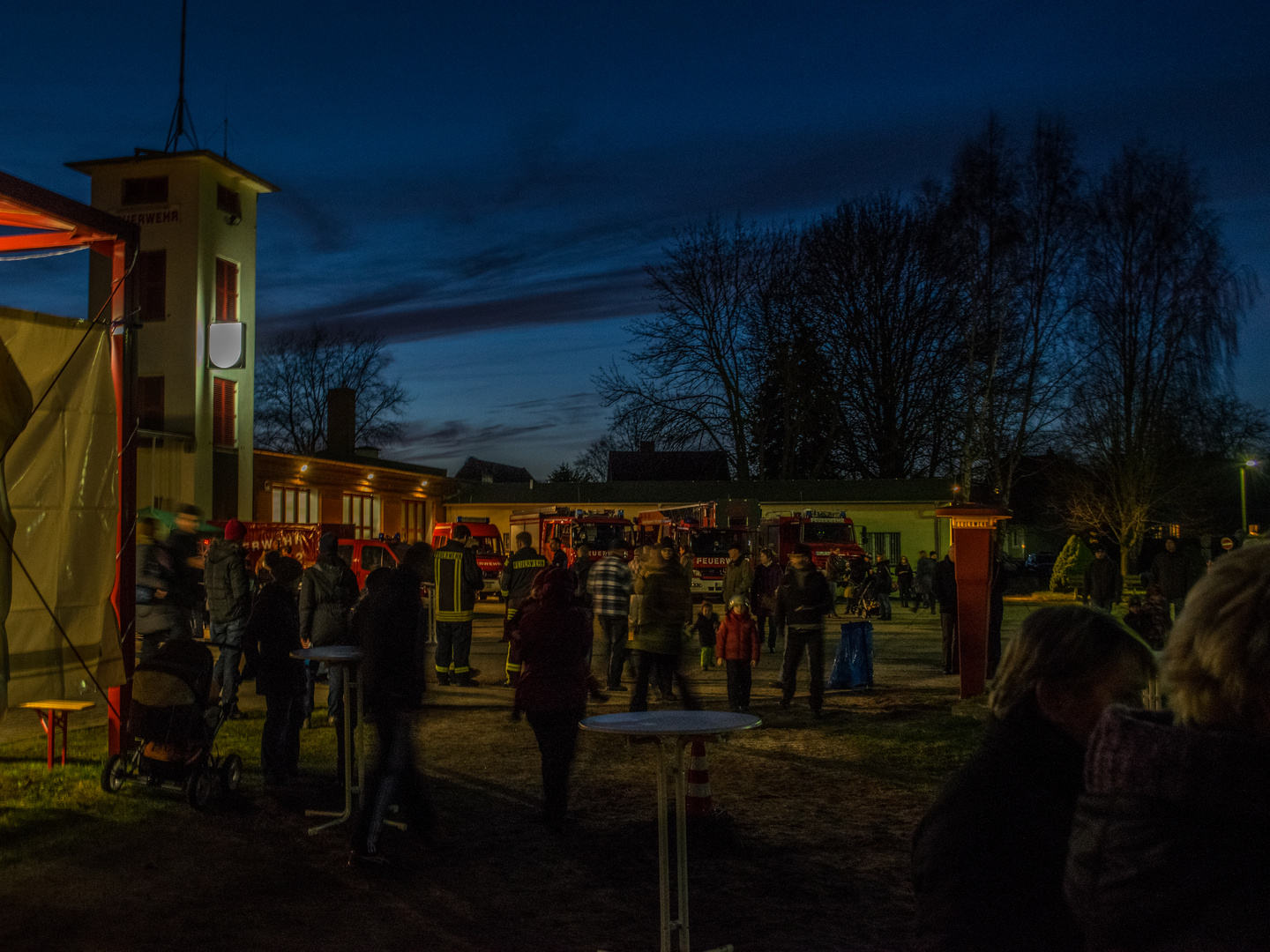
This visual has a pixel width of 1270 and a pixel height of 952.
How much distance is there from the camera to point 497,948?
502 cm

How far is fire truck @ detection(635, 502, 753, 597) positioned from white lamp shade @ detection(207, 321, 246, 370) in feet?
42.0

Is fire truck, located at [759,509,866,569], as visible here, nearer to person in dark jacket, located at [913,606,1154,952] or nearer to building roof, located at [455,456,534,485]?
person in dark jacket, located at [913,606,1154,952]

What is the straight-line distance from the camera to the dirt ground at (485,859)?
17.2ft

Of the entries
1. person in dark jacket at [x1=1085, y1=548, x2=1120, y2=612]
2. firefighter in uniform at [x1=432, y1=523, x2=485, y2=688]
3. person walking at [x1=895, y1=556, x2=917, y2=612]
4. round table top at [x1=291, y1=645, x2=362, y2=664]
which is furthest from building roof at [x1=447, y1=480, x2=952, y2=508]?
round table top at [x1=291, y1=645, x2=362, y2=664]

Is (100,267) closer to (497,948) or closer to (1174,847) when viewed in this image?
(497,948)

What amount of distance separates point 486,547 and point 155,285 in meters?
12.1

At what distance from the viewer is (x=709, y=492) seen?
Answer: 4609 centimetres

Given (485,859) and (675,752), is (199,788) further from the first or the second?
(675,752)

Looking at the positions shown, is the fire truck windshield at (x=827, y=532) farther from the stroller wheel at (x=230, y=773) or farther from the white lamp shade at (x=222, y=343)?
the stroller wheel at (x=230, y=773)

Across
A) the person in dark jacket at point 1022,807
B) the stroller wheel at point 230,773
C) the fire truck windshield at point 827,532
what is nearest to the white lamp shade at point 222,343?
the fire truck windshield at point 827,532

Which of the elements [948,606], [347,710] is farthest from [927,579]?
[347,710]

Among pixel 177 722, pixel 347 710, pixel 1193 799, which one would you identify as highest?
pixel 1193 799

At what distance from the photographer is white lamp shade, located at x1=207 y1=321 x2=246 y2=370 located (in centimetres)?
3072

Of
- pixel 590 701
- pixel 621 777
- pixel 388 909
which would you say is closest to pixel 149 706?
pixel 388 909
